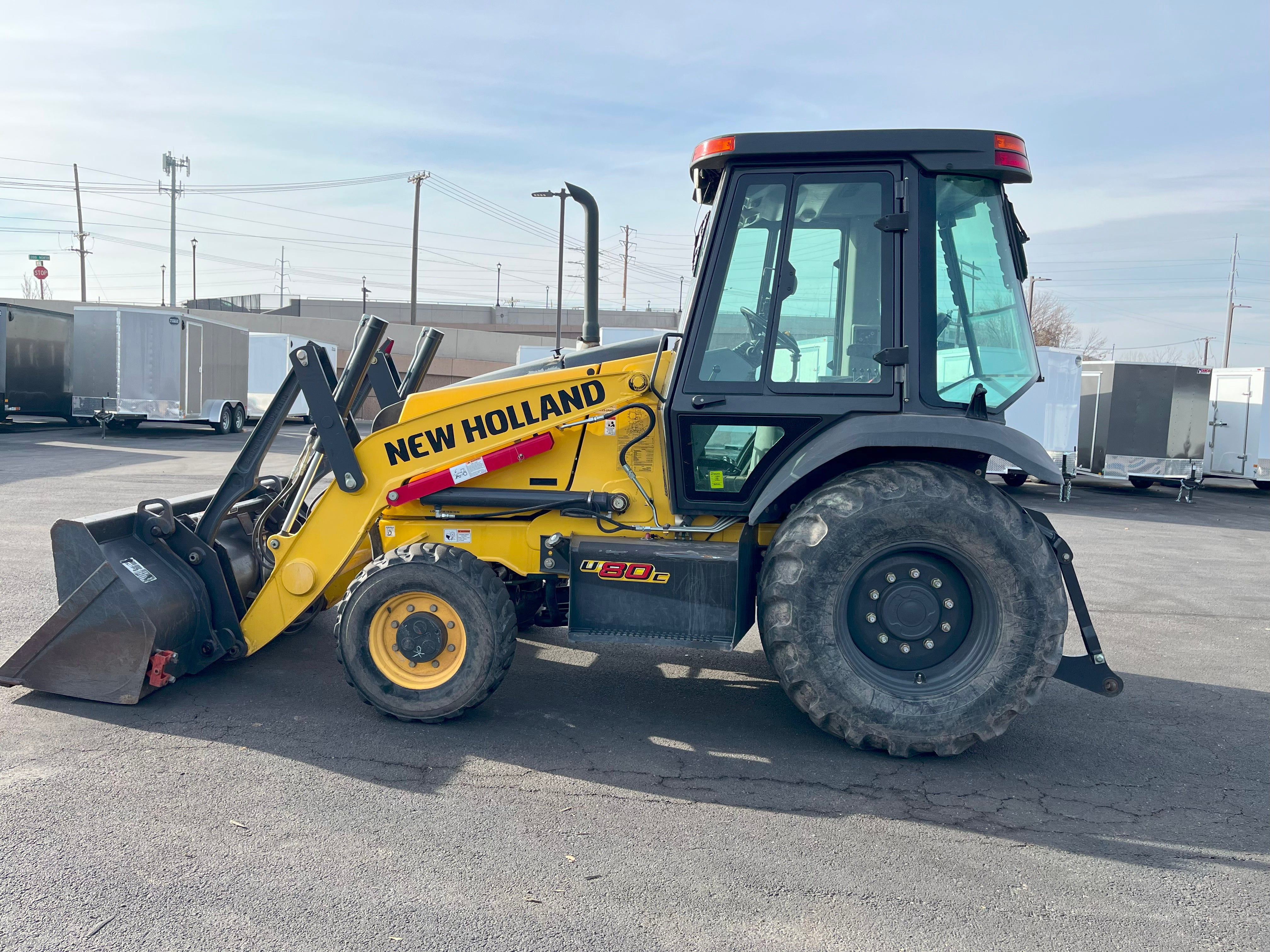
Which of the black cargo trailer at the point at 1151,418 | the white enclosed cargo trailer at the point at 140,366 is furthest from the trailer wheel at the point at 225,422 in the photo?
the black cargo trailer at the point at 1151,418

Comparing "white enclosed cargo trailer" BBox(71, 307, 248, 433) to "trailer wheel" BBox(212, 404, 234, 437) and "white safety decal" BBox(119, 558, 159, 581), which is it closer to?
"trailer wheel" BBox(212, 404, 234, 437)

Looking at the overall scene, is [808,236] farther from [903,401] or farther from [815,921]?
[815,921]

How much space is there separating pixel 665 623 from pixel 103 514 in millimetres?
3034

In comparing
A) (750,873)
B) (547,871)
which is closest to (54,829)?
(547,871)

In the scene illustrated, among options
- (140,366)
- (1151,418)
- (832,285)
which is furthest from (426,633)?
(140,366)

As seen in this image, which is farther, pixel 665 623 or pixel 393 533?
pixel 393 533

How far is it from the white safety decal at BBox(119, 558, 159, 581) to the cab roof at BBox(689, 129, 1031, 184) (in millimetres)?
3669

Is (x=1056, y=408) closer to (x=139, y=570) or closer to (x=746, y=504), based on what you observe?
(x=746, y=504)

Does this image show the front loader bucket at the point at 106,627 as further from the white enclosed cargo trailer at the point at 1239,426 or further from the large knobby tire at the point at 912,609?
the white enclosed cargo trailer at the point at 1239,426

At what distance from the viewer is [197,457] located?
19.7 meters

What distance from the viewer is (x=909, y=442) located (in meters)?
4.26

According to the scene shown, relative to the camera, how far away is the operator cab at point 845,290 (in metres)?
4.46

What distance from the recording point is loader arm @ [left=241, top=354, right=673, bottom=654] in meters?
4.92

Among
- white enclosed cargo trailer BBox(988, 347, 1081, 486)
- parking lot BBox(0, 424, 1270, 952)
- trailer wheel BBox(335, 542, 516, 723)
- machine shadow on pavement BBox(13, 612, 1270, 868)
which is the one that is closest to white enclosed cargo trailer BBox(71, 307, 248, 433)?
white enclosed cargo trailer BBox(988, 347, 1081, 486)
